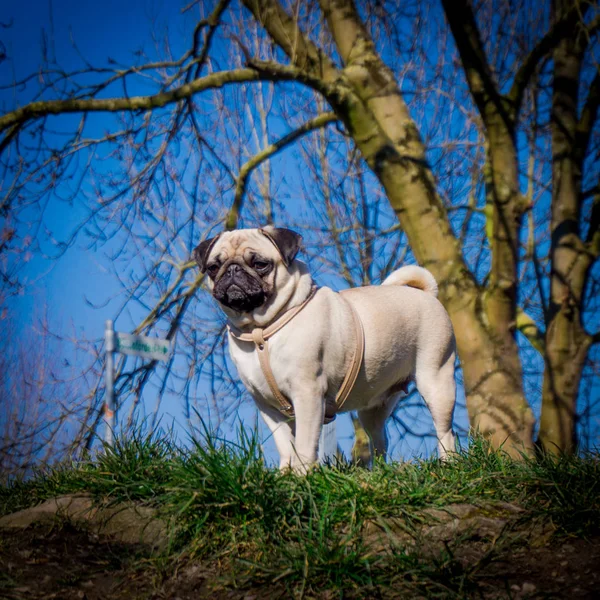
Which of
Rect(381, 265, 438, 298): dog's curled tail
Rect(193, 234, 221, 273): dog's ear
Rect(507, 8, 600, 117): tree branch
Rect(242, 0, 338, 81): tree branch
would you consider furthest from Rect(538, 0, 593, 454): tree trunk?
Rect(193, 234, 221, 273): dog's ear

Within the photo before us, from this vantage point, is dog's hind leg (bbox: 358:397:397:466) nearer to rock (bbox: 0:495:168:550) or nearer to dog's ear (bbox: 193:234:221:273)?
dog's ear (bbox: 193:234:221:273)

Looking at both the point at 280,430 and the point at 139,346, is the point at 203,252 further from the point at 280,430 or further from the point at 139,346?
the point at 280,430

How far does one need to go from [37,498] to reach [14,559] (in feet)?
3.33

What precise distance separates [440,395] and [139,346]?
2.21 m

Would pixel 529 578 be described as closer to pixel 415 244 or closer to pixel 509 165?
pixel 415 244

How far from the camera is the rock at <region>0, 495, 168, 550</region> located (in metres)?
3.83

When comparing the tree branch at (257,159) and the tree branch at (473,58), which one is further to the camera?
the tree branch at (257,159)

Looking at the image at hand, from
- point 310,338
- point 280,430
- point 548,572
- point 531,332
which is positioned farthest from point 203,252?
point 531,332

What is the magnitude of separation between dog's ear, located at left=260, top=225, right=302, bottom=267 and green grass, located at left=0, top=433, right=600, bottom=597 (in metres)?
1.21

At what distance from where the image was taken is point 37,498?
15.1 feet

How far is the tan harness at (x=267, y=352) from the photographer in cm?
441

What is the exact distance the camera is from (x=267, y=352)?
4406 millimetres

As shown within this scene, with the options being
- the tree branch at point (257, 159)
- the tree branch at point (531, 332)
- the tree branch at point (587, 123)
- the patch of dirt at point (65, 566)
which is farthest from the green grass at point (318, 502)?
the tree branch at point (257, 159)

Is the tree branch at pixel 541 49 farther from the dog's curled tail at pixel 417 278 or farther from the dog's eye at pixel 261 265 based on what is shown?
the dog's eye at pixel 261 265
